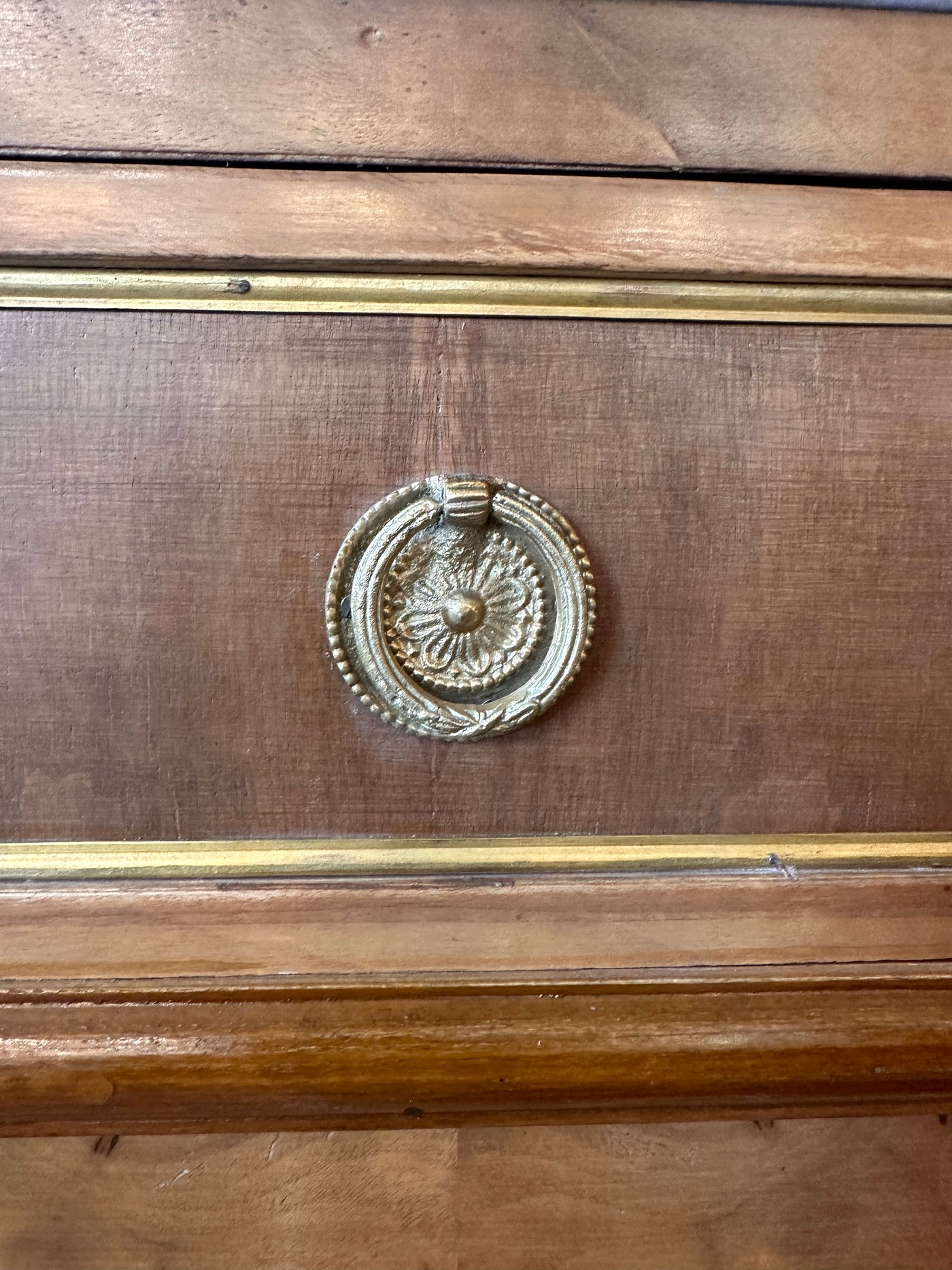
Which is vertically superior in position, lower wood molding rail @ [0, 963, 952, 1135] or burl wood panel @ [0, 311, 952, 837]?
burl wood panel @ [0, 311, 952, 837]

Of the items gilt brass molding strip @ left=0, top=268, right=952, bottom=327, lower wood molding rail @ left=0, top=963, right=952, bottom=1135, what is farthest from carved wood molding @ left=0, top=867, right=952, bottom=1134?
gilt brass molding strip @ left=0, top=268, right=952, bottom=327

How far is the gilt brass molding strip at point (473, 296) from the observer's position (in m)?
0.40

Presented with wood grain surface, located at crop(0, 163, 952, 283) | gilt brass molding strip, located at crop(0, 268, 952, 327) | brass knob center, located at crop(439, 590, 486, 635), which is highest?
wood grain surface, located at crop(0, 163, 952, 283)

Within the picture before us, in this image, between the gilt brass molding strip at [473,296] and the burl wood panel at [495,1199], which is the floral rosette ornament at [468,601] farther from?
the burl wood panel at [495,1199]

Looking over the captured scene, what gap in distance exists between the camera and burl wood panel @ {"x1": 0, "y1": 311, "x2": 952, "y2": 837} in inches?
16.0

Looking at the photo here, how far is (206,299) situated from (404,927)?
30 cm

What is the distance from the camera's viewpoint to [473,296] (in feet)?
1.33

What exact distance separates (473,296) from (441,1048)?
0.33 m

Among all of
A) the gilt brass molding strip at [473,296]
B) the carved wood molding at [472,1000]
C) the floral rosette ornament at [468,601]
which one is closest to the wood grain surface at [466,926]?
the carved wood molding at [472,1000]

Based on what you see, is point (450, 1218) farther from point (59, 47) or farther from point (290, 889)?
point (59, 47)

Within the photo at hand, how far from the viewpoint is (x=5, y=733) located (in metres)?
0.41

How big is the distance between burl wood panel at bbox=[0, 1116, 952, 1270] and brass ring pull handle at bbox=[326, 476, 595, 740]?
8.3 inches

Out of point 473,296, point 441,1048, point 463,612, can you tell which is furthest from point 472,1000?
point 473,296

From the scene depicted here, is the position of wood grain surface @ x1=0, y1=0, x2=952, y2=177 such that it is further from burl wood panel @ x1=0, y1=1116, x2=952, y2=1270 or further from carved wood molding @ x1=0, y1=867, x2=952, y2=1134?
burl wood panel @ x1=0, y1=1116, x2=952, y2=1270
